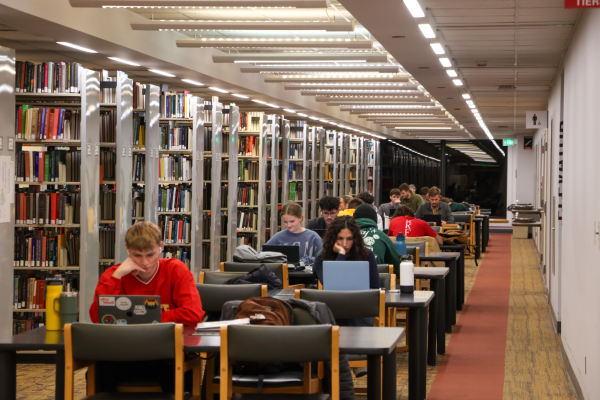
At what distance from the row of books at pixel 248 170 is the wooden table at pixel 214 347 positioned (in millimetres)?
7717

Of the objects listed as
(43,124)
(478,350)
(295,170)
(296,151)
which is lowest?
(478,350)

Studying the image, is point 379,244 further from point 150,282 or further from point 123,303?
point 123,303

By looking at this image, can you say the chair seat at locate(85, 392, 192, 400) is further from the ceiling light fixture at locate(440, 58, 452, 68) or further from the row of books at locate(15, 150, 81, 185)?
the ceiling light fixture at locate(440, 58, 452, 68)

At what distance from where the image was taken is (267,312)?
3.49 meters

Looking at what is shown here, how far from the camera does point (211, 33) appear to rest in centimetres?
1037

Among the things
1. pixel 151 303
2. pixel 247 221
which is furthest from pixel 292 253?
pixel 247 221

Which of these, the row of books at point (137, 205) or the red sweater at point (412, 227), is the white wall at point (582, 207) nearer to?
the red sweater at point (412, 227)

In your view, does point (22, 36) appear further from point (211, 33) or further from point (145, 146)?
point (211, 33)

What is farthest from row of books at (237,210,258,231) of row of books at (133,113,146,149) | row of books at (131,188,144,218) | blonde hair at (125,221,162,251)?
blonde hair at (125,221,162,251)

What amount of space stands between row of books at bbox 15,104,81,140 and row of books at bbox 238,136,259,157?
4.52 meters

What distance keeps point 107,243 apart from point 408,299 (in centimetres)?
402

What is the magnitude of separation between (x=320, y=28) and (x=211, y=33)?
11.8 feet

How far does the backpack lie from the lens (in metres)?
6.19

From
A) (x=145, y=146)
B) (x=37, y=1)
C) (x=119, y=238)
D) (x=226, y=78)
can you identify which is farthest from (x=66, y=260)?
(x=226, y=78)
